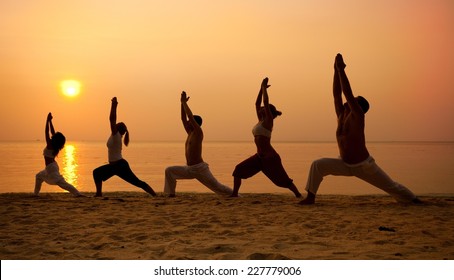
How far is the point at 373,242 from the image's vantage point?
531cm

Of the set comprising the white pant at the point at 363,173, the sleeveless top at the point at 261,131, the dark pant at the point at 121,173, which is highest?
the sleeveless top at the point at 261,131

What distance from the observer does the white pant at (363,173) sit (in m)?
7.94

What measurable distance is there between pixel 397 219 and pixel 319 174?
1766 mm

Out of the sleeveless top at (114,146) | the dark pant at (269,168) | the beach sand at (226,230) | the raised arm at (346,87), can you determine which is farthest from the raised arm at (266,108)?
the sleeveless top at (114,146)

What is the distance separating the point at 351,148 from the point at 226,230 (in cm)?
286

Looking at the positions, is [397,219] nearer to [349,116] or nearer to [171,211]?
[349,116]

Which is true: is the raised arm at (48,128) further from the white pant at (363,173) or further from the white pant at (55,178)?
the white pant at (363,173)

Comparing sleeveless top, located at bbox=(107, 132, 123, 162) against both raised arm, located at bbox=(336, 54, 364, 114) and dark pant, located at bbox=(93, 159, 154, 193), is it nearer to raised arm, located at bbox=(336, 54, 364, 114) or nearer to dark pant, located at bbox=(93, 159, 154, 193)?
dark pant, located at bbox=(93, 159, 154, 193)

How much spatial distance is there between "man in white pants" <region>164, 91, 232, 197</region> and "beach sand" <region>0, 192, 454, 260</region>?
1.10 meters

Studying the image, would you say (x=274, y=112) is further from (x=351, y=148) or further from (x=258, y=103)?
(x=351, y=148)

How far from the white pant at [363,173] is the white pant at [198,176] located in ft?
7.05

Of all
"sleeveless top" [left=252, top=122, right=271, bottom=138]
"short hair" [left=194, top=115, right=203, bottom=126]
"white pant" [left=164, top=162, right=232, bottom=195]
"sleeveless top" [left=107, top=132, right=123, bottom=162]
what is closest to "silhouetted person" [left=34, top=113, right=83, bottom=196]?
"sleeveless top" [left=107, top=132, right=123, bottom=162]
